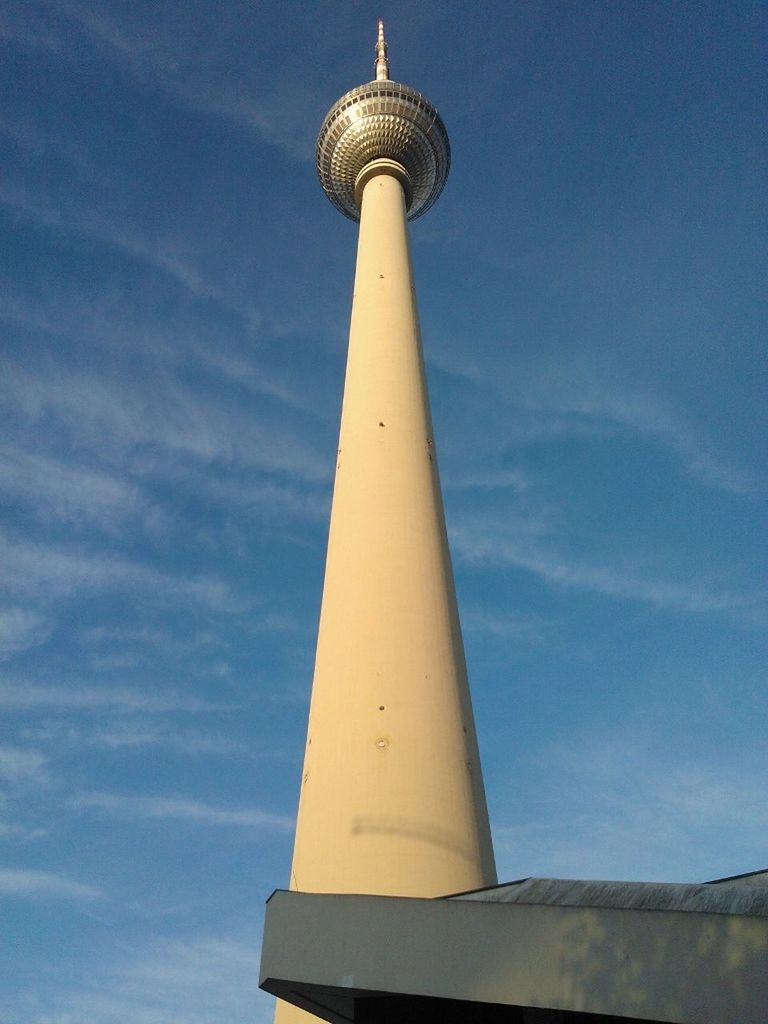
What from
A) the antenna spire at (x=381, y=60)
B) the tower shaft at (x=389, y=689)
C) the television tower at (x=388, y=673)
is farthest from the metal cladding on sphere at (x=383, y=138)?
the tower shaft at (x=389, y=689)

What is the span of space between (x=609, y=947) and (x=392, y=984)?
6.17 feet

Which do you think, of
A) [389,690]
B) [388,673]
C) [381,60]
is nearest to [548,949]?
[389,690]

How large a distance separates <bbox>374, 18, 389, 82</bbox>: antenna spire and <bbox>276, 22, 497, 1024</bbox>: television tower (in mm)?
16021

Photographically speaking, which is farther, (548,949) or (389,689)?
(389,689)

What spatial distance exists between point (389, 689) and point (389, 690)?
0.02 meters

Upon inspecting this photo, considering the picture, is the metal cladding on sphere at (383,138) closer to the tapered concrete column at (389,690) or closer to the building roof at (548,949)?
the tapered concrete column at (389,690)

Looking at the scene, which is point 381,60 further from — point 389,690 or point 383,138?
point 389,690

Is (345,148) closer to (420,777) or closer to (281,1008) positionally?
(420,777)

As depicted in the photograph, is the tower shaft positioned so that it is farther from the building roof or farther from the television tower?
the building roof

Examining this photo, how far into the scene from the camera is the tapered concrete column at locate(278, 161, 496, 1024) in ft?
44.4

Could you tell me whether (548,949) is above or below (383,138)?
below

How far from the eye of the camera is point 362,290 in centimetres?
2469

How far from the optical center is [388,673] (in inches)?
607

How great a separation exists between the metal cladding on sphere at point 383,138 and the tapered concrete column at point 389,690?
1380 cm
